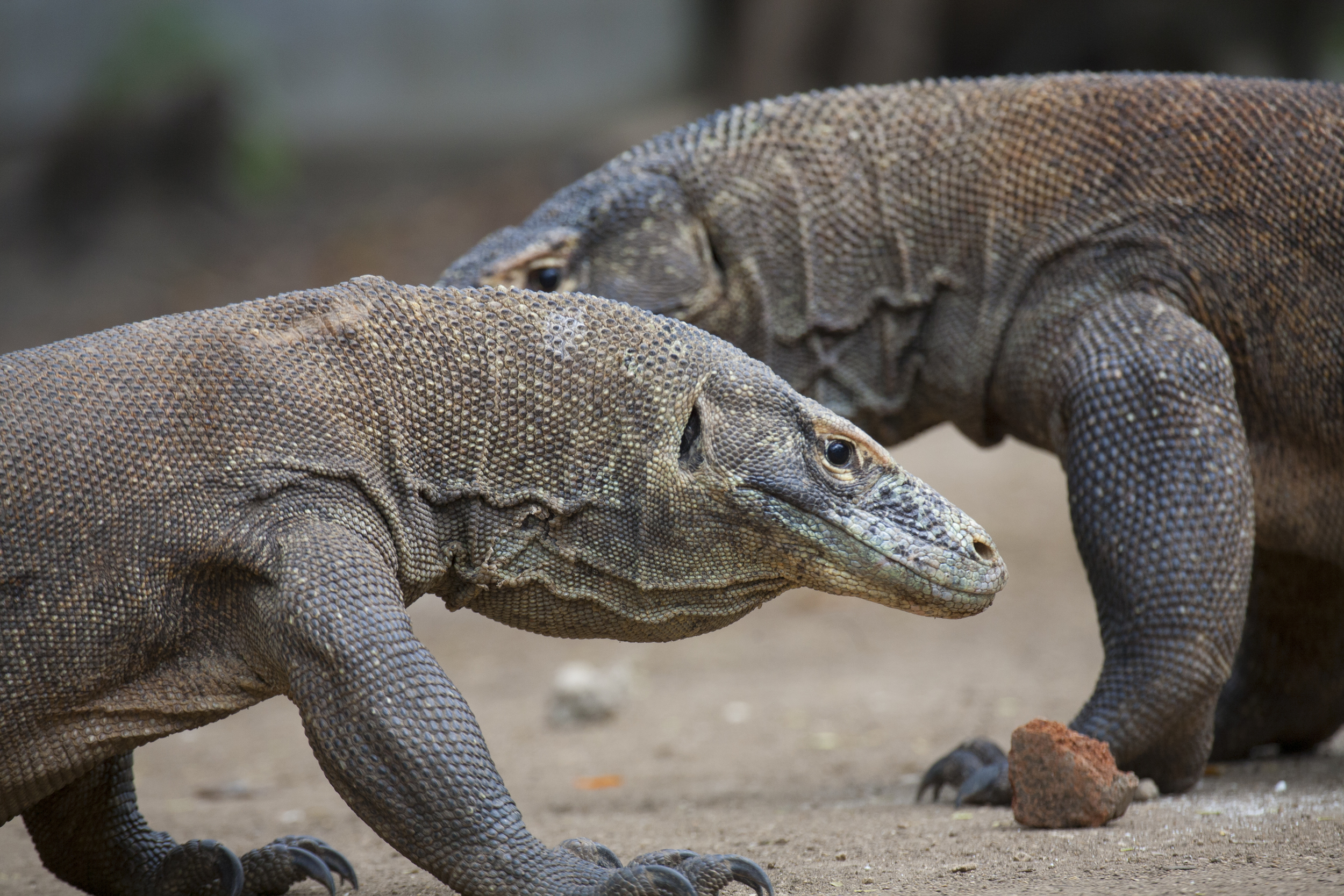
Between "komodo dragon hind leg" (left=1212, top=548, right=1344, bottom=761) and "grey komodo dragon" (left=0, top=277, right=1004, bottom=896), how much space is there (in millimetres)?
2671

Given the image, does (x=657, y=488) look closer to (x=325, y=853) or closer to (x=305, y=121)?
(x=325, y=853)

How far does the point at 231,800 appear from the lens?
225 inches

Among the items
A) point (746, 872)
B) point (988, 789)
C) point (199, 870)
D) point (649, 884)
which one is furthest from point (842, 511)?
point (199, 870)

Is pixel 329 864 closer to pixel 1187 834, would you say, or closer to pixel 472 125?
pixel 1187 834

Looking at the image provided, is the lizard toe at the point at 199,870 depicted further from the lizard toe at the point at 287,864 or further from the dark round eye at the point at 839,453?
the dark round eye at the point at 839,453

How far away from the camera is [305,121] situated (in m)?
22.4

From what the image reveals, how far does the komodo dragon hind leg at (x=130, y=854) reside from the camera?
11.2 ft

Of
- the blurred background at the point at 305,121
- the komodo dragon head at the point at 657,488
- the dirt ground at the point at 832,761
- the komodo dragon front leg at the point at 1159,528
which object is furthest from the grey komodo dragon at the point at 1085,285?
the blurred background at the point at 305,121

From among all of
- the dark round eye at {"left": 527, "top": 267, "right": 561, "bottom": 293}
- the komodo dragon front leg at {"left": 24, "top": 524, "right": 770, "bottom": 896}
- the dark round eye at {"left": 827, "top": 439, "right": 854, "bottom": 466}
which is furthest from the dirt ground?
the dark round eye at {"left": 527, "top": 267, "right": 561, "bottom": 293}

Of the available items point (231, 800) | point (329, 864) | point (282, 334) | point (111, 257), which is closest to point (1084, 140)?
point (282, 334)

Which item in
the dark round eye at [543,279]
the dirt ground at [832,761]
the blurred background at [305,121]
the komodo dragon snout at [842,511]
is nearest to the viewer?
the komodo dragon snout at [842,511]

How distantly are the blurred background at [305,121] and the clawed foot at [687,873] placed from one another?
13.1 meters

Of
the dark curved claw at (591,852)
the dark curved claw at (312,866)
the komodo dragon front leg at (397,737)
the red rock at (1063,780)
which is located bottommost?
the dark curved claw at (312,866)

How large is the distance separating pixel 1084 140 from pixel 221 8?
1956cm
